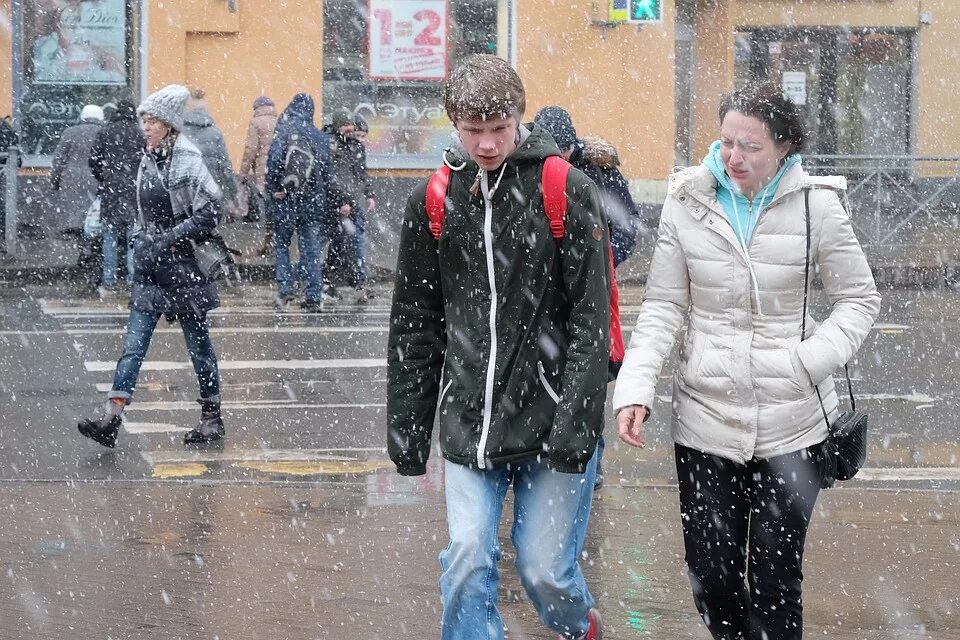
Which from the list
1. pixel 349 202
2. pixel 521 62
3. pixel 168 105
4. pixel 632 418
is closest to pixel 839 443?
pixel 632 418

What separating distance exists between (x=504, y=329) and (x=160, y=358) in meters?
8.06

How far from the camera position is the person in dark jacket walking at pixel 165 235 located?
8008 millimetres

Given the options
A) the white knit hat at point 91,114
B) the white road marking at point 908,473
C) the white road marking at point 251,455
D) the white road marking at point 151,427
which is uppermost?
the white knit hat at point 91,114

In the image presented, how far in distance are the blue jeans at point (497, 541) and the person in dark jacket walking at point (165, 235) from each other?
13.9ft

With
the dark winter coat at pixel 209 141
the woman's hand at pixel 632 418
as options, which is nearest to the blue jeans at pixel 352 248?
the dark winter coat at pixel 209 141

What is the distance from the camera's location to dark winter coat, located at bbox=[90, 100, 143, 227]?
583 inches

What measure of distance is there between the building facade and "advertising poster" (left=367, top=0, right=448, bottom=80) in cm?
2

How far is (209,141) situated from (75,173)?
57.1 inches

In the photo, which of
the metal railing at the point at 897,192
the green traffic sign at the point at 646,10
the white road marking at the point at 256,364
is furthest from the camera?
the green traffic sign at the point at 646,10

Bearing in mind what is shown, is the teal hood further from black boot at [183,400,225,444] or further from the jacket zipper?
black boot at [183,400,225,444]

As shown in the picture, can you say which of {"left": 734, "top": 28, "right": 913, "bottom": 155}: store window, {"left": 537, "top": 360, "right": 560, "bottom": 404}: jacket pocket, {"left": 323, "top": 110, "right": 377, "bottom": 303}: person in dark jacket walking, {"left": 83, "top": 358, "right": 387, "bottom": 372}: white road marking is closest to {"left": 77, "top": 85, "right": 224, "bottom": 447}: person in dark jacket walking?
{"left": 83, "top": 358, "right": 387, "bottom": 372}: white road marking

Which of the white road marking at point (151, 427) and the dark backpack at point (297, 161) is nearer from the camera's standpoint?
the white road marking at point (151, 427)

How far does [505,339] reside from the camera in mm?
4027

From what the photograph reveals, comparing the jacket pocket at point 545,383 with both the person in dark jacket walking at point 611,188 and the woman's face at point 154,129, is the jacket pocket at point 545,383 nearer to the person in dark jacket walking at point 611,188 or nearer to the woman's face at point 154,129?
the person in dark jacket walking at point 611,188
